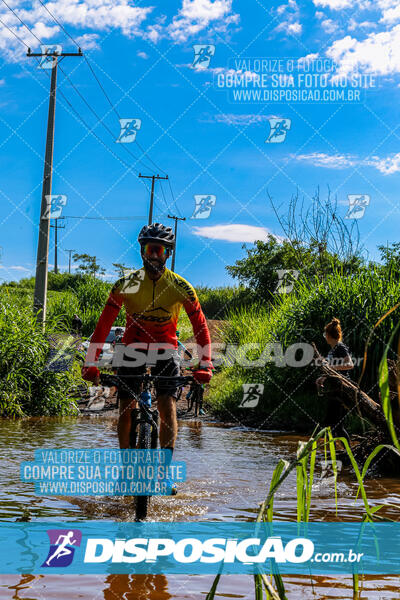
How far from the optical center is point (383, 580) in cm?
368

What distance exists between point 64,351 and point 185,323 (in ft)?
76.9

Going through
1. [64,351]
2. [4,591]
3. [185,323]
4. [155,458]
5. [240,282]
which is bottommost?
[4,591]

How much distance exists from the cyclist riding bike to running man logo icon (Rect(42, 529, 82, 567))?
0.93 meters

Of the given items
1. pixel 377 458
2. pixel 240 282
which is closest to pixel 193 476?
pixel 377 458

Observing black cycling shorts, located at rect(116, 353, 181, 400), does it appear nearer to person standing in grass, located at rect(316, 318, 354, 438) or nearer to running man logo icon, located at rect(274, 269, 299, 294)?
person standing in grass, located at rect(316, 318, 354, 438)

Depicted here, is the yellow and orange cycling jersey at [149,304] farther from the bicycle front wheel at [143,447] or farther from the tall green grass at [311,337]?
the tall green grass at [311,337]

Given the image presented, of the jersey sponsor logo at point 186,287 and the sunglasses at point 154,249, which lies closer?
the sunglasses at point 154,249

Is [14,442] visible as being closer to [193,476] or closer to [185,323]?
[193,476]

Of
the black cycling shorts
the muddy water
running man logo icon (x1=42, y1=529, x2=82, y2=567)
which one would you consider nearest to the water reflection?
the muddy water

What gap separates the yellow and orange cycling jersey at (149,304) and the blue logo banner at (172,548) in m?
1.52

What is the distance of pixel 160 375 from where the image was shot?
508cm

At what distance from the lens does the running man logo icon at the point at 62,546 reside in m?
3.86

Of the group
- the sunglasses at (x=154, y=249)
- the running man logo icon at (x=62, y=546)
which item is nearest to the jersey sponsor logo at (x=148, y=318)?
the sunglasses at (x=154, y=249)

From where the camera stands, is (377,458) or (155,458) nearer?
(155,458)
